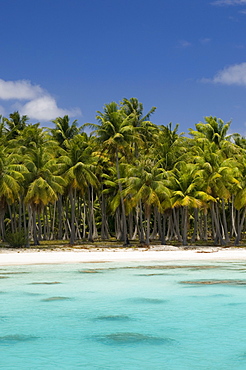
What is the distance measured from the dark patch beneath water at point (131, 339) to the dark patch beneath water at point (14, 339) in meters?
1.32

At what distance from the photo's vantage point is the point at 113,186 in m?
45.5

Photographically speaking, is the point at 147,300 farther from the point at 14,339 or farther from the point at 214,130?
the point at 214,130

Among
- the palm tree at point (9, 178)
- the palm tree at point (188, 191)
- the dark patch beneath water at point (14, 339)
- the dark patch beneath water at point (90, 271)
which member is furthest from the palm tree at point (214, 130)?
the dark patch beneath water at point (14, 339)

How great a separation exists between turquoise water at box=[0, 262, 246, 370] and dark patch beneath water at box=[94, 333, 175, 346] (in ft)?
0.06

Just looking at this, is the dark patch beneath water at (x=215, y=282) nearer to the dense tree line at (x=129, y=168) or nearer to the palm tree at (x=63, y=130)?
the dense tree line at (x=129, y=168)

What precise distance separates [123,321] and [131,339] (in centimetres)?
179

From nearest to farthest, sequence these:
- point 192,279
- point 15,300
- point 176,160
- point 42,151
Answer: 1. point 15,300
2. point 192,279
3. point 42,151
4. point 176,160

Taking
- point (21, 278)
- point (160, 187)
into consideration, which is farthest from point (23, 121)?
point (21, 278)

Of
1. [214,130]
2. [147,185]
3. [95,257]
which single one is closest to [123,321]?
[95,257]

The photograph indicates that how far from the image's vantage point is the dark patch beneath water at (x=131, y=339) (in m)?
9.17

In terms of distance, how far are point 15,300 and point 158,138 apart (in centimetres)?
3609

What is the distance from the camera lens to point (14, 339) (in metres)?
9.59

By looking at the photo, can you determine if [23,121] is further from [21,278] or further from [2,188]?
[21,278]

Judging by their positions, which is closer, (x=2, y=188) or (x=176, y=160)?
(x=2, y=188)
